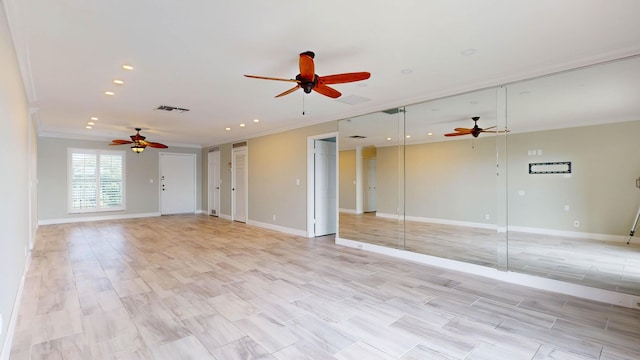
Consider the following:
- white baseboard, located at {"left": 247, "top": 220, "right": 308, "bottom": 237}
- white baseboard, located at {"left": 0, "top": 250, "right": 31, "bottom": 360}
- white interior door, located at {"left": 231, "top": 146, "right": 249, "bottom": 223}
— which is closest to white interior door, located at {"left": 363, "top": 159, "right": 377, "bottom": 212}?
white baseboard, located at {"left": 247, "top": 220, "right": 308, "bottom": 237}

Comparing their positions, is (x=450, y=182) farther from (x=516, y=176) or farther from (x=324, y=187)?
(x=324, y=187)

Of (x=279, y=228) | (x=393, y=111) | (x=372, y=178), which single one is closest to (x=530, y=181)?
(x=393, y=111)

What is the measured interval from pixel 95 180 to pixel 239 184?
4.33 metres

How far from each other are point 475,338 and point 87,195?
1040 cm

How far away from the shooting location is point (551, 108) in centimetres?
451

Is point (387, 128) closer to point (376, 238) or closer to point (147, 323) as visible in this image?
point (376, 238)

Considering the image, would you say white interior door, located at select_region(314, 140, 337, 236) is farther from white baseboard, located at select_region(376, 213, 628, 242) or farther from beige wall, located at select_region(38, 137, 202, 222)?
beige wall, located at select_region(38, 137, 202, 222)

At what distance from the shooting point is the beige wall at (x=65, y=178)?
8.23 meters

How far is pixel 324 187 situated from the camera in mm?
6883

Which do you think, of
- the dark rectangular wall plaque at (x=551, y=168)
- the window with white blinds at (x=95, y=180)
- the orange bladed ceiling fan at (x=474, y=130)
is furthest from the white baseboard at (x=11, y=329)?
the window with white blinds at (x=95, y=180)

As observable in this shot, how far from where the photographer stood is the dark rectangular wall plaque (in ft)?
16.5

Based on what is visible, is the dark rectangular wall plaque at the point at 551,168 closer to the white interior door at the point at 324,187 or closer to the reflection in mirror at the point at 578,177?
the reflection in mirror at the point at 578,177

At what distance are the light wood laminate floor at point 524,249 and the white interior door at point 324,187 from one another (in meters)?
0.65

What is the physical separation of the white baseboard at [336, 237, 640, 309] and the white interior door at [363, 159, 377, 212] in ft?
6.12
